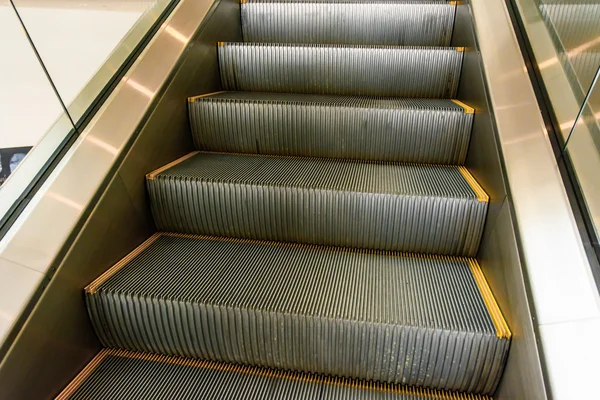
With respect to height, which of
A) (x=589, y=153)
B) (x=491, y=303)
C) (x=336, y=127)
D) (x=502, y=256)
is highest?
(x=589, y=153)

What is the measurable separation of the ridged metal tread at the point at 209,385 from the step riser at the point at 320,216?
A: 19.2 inches

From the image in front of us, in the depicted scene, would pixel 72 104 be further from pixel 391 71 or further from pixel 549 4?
pixel 549 4

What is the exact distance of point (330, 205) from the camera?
1.43m

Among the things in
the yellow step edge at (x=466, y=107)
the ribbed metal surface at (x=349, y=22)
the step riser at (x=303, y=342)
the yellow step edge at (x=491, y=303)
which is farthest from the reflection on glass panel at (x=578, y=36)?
the ribbed metal surface at (x=349, y=22)

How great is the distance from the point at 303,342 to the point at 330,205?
0.50m

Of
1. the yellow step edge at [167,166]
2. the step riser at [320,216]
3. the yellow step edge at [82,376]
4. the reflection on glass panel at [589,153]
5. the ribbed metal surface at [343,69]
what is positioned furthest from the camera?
the ribbed metal surface at [343,69]

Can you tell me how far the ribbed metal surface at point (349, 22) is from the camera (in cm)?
216

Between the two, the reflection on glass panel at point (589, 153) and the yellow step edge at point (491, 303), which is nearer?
the reflection on glass panel at point (589, 153)

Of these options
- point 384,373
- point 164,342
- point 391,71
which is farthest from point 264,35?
point 384,373

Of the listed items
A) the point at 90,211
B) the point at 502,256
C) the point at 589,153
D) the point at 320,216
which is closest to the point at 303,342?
the point at 320,216

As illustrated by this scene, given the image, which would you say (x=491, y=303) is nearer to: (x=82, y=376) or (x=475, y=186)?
(x=475, y=186)

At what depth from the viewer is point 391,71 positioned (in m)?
1.94

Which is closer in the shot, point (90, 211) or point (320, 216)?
point (90, 211)

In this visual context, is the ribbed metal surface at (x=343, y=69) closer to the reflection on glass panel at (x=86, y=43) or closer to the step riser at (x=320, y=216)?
the reflection on glass panel at (x=86, y=43)
